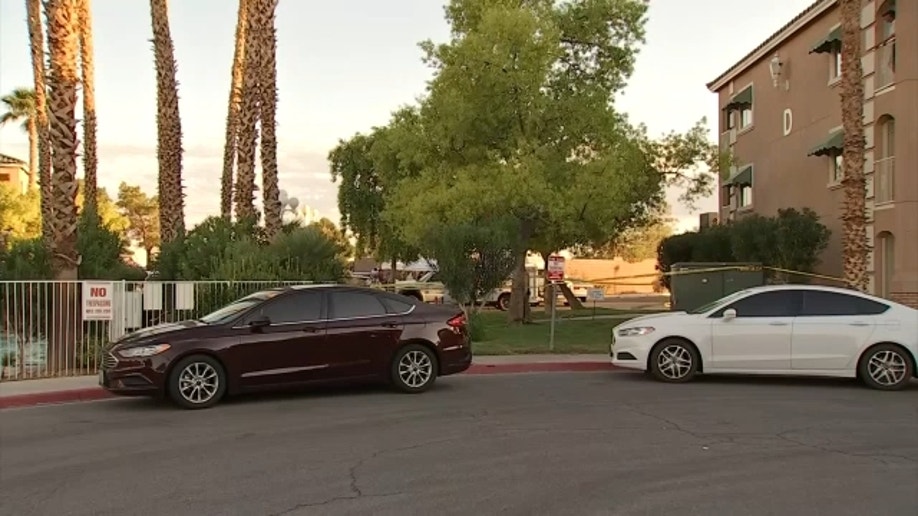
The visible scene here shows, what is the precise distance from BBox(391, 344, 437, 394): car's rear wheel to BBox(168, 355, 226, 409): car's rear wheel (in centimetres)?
225

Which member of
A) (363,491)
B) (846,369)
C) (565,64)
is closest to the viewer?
(363,491)

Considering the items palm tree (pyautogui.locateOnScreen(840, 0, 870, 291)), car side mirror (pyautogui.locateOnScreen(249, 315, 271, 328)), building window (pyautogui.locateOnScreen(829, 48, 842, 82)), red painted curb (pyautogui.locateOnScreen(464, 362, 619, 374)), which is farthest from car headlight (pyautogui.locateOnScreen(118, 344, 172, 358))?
building window (pyautogui.locateOnScreen(829, 48, 842, 82))

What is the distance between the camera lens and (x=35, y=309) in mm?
13312

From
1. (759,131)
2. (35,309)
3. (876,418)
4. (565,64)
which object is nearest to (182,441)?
(35,309)

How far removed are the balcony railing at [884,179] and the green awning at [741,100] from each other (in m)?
10.3

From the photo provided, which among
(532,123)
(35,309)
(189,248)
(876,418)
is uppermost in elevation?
(532,123)

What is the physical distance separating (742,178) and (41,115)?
24.9 meters

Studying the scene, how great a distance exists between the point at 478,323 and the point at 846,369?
27.6ft

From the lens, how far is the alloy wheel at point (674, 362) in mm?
12609

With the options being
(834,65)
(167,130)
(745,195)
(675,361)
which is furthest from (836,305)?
(745,195)

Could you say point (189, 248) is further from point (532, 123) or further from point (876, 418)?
point (876, 418)

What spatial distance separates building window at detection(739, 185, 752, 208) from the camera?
3104 cm

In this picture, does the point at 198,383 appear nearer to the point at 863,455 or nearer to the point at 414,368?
the point at 414,368

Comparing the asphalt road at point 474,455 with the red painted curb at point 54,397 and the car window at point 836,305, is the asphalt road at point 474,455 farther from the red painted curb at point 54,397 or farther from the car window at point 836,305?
the car window at point 836,305
